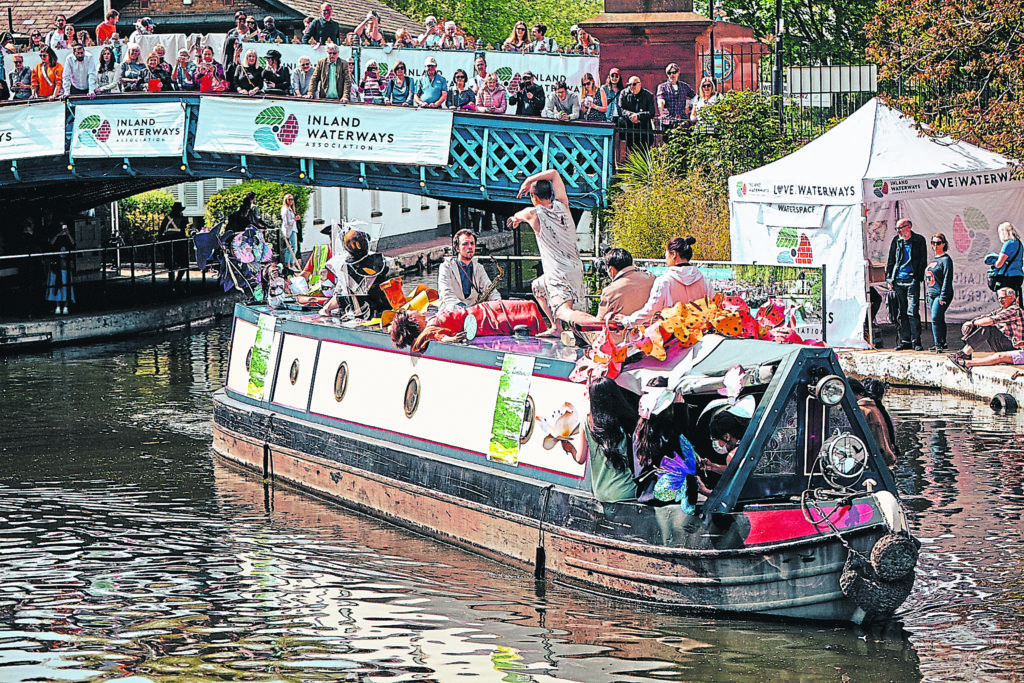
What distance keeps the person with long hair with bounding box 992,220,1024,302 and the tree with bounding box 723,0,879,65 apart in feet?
79.0

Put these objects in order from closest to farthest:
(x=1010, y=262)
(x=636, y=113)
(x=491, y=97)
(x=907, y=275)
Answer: (x=1010, y=262), (x=907, y=275), (x=636, y=113), (x=491, y=97)

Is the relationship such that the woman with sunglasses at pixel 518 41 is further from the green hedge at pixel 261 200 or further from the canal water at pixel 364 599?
the canal water at pixel 364 599

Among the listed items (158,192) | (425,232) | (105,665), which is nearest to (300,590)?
(105,665)

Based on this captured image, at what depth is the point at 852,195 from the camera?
70.1 ft

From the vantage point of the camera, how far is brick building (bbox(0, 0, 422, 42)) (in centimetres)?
4453

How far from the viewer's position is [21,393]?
74.1 ft

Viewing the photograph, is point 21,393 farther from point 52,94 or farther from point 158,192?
point 158,192

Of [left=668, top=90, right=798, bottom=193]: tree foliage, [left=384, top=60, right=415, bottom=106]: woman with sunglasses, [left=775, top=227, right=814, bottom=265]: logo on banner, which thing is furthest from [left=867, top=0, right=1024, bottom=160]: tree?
[left=384, top=60, right=415, bottom=106]: woman with sunglasses

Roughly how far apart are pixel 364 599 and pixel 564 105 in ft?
51.3

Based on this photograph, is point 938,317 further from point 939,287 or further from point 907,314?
point 907,314

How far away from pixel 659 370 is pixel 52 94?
20.8m

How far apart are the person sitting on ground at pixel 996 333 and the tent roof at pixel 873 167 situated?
2.60 m

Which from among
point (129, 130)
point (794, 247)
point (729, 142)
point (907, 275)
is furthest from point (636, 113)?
point (129, 130)

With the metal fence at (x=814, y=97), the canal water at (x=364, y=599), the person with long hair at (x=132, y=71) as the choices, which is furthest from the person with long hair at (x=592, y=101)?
the canal water at (x=364, y=599)
